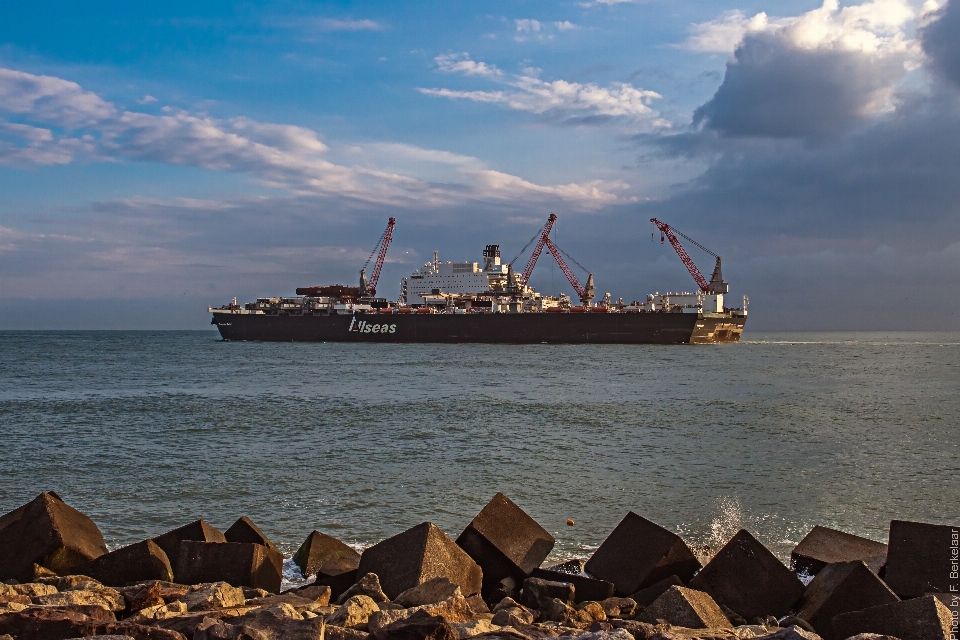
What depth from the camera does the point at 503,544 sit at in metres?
6.43

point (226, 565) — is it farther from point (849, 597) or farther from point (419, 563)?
point (849, 597)

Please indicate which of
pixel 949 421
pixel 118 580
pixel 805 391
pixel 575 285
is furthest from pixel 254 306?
pixel 118 580

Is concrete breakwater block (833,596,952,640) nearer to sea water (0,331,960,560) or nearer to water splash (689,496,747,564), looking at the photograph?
water splash (689,496,747,564)

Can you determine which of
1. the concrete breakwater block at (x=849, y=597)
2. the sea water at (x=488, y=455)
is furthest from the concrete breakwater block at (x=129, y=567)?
the concrete breakwater block at (x=849, y=597)

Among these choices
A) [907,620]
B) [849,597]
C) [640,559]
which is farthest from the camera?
[640,559]

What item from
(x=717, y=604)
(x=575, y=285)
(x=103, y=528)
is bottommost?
(x=103, y=528)

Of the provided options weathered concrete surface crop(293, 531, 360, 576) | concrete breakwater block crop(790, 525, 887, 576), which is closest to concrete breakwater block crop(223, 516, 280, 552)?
weathered concrete surface crop(293, 531, 360, 576)

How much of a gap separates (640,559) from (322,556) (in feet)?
9.94

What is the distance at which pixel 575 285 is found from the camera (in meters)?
86.3

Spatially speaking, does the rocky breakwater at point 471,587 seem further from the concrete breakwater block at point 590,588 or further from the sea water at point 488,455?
the sea water at point 488,455

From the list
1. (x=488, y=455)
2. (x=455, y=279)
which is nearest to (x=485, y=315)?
(x=455, y=279)

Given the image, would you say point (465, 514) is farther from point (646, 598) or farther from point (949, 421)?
point (949, 421)

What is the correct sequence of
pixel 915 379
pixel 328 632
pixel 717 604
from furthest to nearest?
pixel 915 379 < pixel 717 604 < pixel 328 632

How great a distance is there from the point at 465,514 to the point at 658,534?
3885 mm
